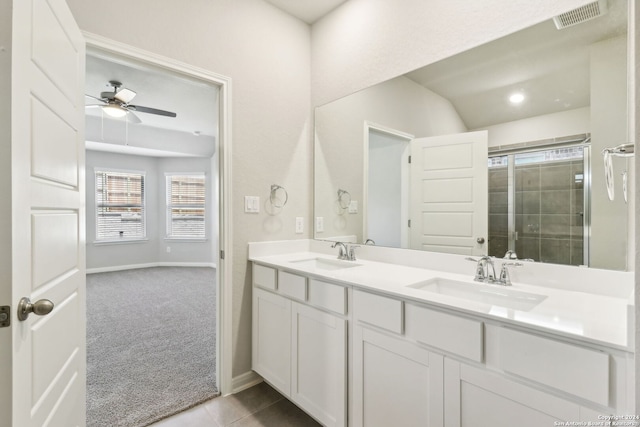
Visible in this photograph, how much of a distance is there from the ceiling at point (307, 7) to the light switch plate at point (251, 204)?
58.1 inches

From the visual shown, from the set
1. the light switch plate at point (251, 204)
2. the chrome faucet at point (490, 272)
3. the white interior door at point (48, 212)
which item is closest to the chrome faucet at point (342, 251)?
the light switch plate at point (251, 204)

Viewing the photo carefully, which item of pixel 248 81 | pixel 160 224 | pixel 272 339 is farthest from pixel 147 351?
pixel 160 224

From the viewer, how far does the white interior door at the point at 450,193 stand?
156 cm

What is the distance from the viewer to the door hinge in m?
0.78

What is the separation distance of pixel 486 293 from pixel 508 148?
72 centimetres

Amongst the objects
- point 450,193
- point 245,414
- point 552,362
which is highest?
point 450,193

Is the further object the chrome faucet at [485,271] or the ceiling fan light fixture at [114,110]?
the ceiling fan light fixture at [114,110]

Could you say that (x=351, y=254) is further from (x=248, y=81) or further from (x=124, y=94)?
(x=124, y=94)

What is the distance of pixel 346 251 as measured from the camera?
6.89 feet

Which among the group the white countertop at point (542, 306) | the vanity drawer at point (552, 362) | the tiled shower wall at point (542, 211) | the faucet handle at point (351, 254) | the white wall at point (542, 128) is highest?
the white wall at point (542, 128)

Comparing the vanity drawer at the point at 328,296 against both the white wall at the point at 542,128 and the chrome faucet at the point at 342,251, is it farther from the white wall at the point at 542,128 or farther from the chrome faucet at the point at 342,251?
the white wall at the point at 542,128

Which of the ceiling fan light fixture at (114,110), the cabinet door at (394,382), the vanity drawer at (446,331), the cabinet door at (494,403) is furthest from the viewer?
the ceiling fan light fixture at (114,110)

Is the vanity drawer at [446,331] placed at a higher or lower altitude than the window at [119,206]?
lower

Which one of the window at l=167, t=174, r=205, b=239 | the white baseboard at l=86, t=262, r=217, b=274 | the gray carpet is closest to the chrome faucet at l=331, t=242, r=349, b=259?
the gray carpet
